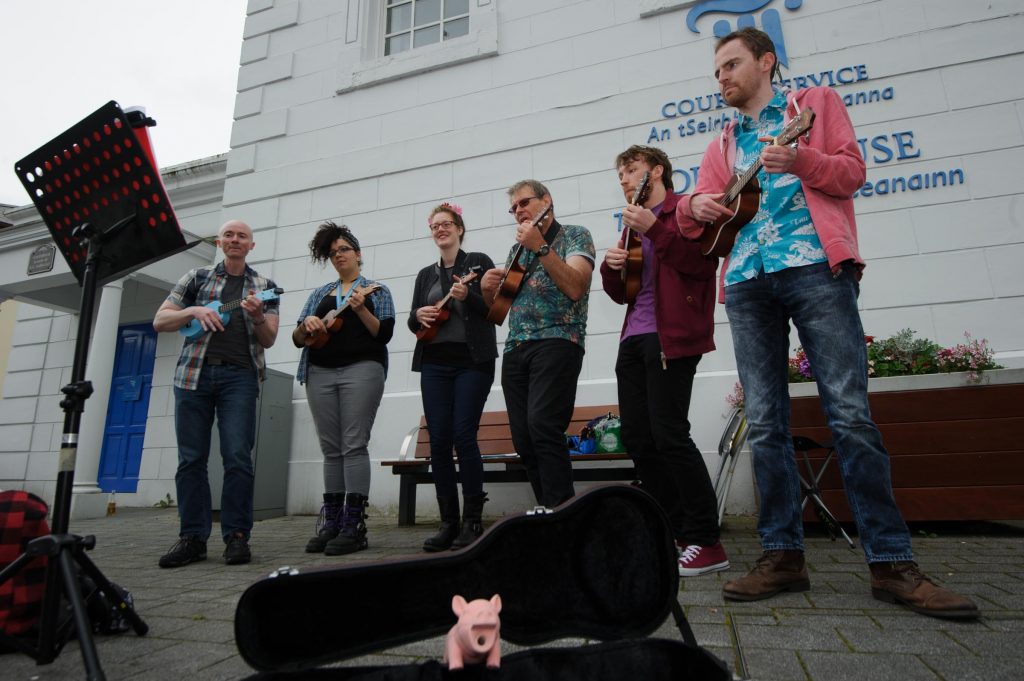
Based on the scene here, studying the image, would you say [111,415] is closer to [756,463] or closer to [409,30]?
[409,30]

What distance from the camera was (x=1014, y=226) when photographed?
428 centimetres

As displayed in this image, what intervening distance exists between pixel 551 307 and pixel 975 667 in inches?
77.1

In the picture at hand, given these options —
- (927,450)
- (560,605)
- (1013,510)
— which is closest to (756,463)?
(560,605)

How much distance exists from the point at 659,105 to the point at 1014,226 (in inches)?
116

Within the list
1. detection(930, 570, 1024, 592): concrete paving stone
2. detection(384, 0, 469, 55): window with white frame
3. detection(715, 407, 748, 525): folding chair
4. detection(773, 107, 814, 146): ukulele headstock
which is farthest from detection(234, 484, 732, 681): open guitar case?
detection(384, 0, 469, 55): window with white frame

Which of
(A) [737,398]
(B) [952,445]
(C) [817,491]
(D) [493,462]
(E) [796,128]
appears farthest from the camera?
(D) [493,462]

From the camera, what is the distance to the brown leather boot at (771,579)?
195 centimetres

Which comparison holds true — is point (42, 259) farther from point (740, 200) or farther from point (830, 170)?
point (830, 170)

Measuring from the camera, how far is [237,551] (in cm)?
307

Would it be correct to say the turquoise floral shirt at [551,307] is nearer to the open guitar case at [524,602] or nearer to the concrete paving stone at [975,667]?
the open guitar case at [524,602]

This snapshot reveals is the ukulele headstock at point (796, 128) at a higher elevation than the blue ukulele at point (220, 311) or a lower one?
higher

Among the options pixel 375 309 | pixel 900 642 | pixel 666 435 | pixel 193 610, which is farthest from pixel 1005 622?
pixel 375 309

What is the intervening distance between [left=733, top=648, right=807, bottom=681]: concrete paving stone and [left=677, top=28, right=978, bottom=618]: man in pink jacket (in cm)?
52

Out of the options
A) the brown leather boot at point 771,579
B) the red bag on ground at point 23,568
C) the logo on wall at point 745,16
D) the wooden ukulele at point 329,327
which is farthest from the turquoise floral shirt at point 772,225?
the logo on wall at point 745,16
